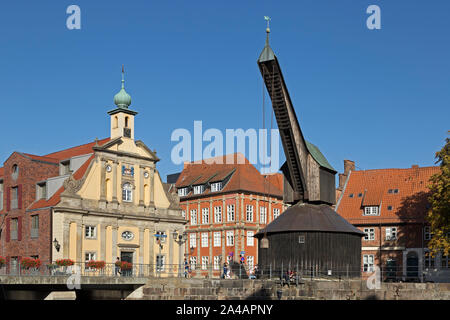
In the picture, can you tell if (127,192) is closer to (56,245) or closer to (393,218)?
(56,245)

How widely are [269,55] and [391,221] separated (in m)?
25.7

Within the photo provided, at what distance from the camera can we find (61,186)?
159ft

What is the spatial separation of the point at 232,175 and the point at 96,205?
70.4 feet

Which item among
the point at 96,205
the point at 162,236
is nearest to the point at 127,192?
the point at 96,205

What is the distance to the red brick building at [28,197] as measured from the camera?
1871 inches

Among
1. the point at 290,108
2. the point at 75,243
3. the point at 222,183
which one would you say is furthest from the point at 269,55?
the point at 222,183

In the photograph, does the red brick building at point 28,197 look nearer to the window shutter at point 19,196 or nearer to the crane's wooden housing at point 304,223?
the window shutter at point 19,196

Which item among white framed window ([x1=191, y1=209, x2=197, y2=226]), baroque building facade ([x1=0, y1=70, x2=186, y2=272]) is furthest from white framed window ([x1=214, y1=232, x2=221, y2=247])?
baroque building facade ([x1=0, y1=70, x2=186, y2=272])

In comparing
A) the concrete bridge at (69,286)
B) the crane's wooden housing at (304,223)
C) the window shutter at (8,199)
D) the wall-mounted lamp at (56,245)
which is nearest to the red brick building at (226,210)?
the window shutter at (8,199)

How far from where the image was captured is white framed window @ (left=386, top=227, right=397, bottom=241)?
181ft

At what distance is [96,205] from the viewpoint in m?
48.5

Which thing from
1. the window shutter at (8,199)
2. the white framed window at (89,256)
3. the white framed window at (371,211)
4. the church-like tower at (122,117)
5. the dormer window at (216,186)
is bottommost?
the white framed window at (89,256)

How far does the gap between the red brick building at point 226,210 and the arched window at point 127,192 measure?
14.7 meters

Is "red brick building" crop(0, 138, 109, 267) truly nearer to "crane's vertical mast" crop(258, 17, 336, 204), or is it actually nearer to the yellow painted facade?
the yellow painted facade
